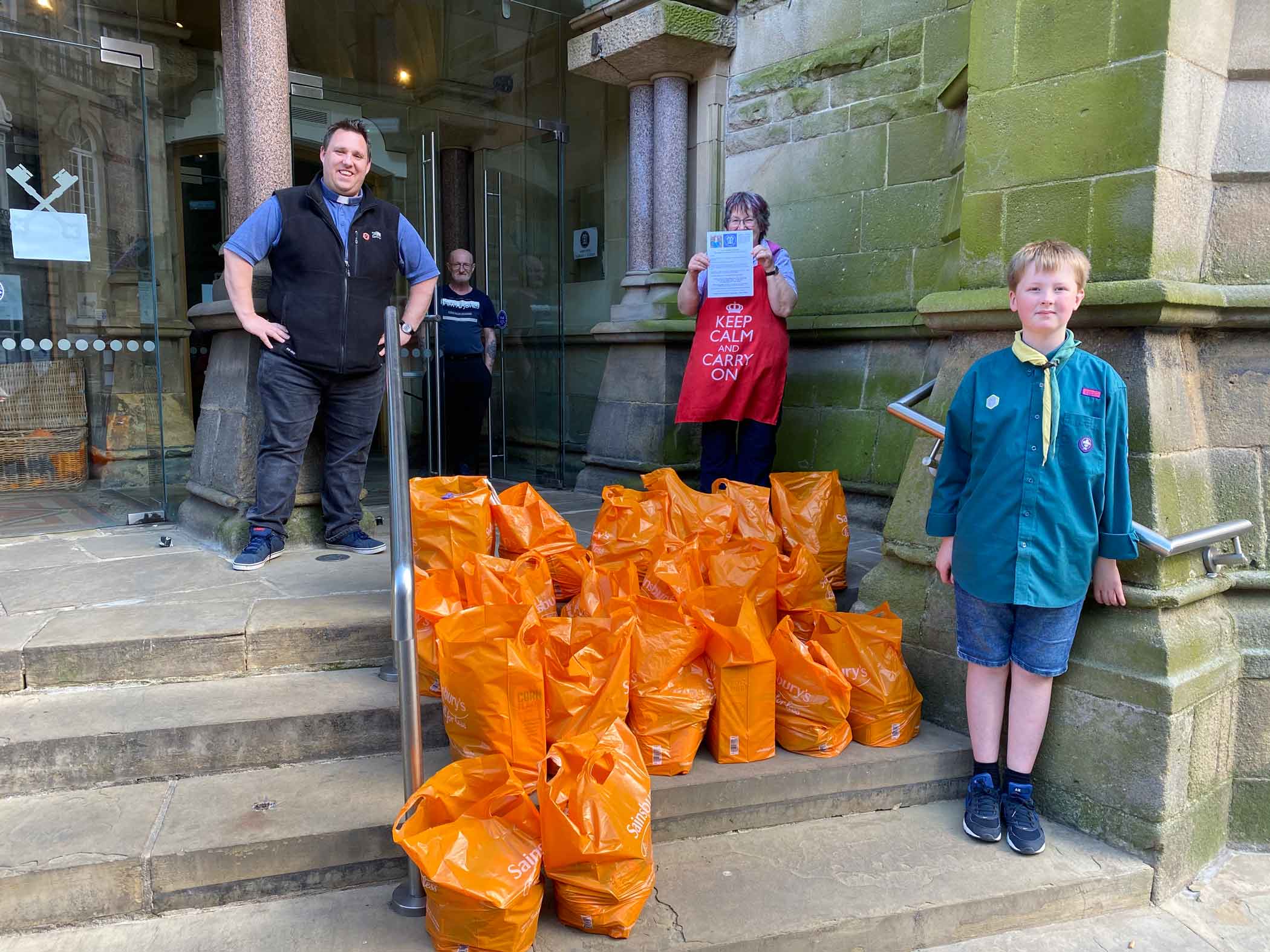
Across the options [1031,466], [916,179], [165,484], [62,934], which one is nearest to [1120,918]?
[1031,466]

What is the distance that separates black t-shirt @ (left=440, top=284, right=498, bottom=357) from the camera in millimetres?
5898

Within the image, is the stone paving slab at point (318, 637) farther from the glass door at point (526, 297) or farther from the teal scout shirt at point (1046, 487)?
the glass door at point (526, 297)

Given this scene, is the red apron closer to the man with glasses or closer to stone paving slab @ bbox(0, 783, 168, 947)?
the man with glasses

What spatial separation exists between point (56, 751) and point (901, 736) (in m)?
2.44

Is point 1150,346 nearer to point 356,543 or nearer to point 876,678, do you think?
point 876,678

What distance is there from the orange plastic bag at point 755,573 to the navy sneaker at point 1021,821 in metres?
0.85

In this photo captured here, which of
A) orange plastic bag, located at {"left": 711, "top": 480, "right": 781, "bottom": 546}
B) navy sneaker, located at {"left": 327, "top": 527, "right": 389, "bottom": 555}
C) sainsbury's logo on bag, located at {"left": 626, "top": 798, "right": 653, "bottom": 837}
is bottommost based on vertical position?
sainsbury's logo on bag, located at {"left": 626, "top": 798, "right": 653, "bottom": 837}

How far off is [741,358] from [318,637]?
236cm

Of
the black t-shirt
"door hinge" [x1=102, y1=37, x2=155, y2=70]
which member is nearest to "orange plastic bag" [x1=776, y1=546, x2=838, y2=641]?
the black t-shirt

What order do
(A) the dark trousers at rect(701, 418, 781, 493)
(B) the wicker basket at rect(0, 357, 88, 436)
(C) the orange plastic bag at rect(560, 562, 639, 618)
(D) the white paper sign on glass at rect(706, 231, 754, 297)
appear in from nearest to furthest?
(C) the orange plastic bag at rect(560, 562, 639, 618) → (D) the white paper sign on glass at rect(706, 231, 754, 297) → (A) the dark trousers at rect(701, 418, 781, 493) → (B) the wicker basket at rect(0, 357, 88, 436)

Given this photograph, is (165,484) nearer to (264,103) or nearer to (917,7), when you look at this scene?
(264,103)

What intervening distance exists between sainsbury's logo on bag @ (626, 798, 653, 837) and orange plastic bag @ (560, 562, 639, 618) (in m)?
0.82

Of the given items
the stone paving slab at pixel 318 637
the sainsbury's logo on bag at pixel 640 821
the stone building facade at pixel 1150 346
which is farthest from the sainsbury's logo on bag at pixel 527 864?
the stone building facade at pixel 1150 346

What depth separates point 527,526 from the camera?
3.38 m
